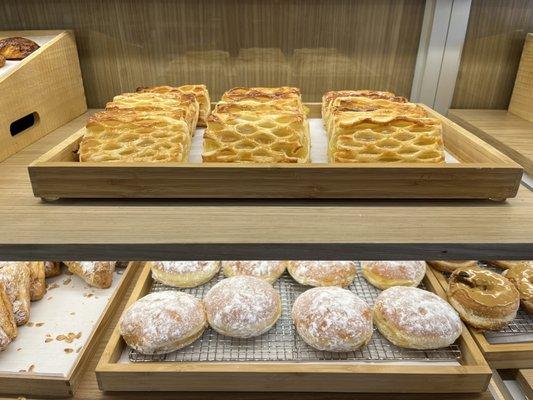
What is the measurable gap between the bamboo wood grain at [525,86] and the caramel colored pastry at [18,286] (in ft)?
5.06

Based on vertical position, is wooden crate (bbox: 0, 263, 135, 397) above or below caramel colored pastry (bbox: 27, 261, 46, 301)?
below

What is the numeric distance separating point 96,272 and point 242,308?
0.48 m

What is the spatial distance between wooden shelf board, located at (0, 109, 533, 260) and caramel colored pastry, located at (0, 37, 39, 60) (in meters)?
0.48

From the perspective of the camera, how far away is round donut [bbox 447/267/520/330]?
1185 millimetres

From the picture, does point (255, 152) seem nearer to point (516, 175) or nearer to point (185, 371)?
point (516, 175)

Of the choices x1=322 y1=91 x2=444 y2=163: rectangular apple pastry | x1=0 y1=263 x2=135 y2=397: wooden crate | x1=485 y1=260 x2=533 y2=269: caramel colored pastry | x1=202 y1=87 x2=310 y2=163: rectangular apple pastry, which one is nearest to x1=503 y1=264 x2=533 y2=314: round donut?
x1=485 y1=260 x2=533 y2=269: caramel colored pastry

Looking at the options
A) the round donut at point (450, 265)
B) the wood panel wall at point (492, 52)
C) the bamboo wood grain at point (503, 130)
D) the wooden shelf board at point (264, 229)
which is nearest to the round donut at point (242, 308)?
the wooden shelf board at point (264, 229)

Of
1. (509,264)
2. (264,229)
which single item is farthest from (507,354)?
(264,229)

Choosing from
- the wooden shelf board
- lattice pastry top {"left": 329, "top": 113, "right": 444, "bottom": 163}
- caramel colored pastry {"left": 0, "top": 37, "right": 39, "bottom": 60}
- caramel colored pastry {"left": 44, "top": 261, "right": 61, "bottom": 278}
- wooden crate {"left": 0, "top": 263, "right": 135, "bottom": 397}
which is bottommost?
wooden crate {"left": 0, "top": 263, "right": 135, "bottom": 397}

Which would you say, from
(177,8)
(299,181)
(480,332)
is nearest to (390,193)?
(299,181)

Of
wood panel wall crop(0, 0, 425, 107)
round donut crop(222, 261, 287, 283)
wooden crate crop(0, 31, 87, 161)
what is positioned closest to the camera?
wooden crate crop(0, 31, 87, 161)

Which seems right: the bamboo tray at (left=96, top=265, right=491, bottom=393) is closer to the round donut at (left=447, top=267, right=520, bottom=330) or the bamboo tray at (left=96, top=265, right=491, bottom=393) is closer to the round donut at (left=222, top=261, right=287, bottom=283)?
the round donut at (left=447, top=267, right=520, bottom=330)

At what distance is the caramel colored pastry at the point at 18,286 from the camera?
1.19 m

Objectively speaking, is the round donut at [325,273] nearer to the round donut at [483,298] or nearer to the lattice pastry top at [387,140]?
the round donut at [483,298]
